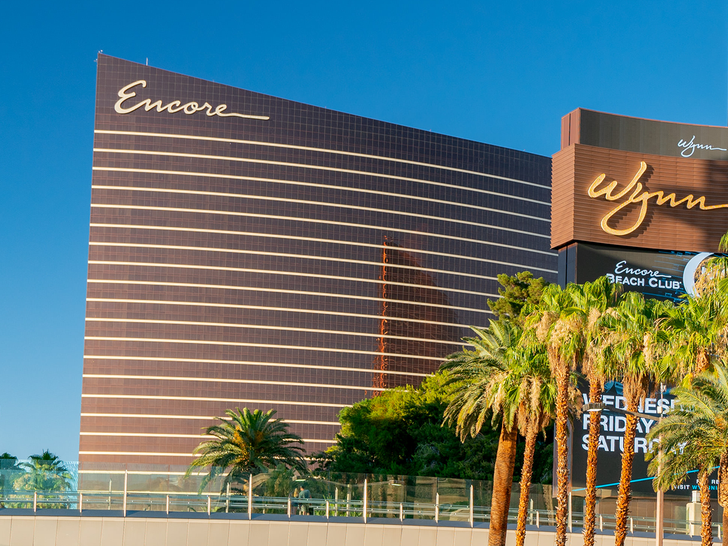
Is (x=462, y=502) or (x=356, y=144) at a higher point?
(x=356, y=144)

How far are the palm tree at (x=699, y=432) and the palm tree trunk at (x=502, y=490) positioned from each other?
1063 cm

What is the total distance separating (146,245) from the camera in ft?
464

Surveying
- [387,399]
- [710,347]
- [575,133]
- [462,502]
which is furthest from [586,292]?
[387,399]

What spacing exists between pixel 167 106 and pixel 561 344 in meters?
115

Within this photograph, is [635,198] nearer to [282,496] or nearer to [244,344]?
[282,496]

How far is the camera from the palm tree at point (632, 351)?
3675 centimetres

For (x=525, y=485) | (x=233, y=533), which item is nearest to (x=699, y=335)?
(x=525, y=485)

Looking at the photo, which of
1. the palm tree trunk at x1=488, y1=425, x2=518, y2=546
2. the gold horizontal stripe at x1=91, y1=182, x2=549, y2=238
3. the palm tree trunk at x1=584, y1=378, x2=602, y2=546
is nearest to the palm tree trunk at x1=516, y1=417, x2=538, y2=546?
the palm tree trunk at x1=488, y1=425, x2=518, y2=546

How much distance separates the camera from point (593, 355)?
3866 cm

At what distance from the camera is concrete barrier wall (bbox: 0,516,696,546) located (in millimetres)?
42250

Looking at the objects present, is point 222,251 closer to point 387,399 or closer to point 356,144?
point 356,144

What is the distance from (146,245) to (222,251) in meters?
10.6

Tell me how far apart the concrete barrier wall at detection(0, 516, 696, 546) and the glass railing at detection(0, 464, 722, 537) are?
31.7 inches

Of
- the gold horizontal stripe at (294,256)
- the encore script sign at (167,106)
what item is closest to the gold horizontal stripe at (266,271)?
the gold horizontal stripe at (294,256)
